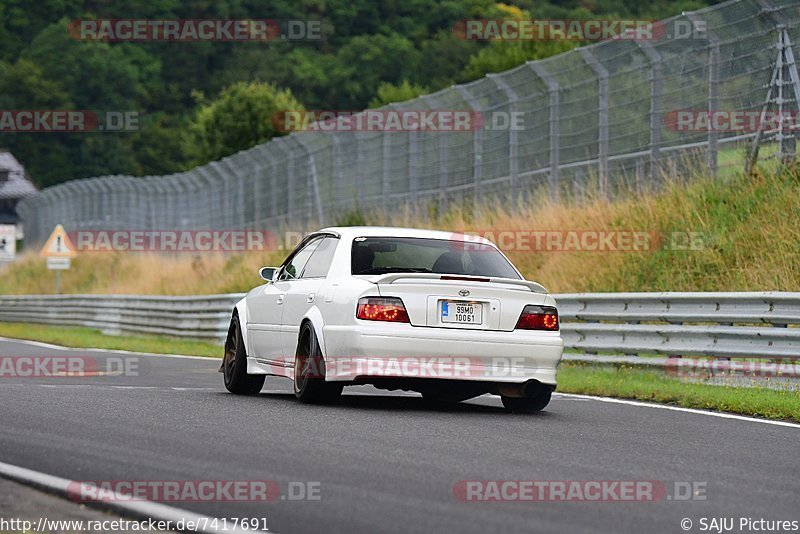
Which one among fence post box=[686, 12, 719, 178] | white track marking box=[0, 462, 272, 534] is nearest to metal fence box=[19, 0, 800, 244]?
fence post box=[686, 12, 719, 178]

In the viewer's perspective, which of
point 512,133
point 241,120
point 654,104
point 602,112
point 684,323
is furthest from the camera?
point 241,120

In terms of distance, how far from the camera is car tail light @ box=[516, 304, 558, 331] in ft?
39.7

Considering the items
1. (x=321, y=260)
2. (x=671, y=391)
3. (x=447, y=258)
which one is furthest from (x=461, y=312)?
(x=671, y=391)

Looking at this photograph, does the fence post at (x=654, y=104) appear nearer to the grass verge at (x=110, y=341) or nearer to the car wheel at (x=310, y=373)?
the grass verge at (x=110, y=341)

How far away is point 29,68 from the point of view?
4774 inches

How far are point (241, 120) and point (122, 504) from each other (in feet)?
271

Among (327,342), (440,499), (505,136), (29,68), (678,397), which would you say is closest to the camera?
(440,499)

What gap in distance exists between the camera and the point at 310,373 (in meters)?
12.1

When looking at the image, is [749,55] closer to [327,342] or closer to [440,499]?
Answer: [327,342]

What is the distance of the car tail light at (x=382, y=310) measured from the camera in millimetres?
11742

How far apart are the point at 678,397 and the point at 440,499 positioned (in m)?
6.71

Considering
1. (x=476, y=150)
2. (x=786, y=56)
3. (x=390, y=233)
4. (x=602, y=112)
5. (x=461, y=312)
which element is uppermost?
(x=786, y=56)

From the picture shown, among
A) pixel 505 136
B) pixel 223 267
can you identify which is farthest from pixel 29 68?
pixel 505 136

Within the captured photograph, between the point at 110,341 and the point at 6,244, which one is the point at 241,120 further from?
the point at 110,341
